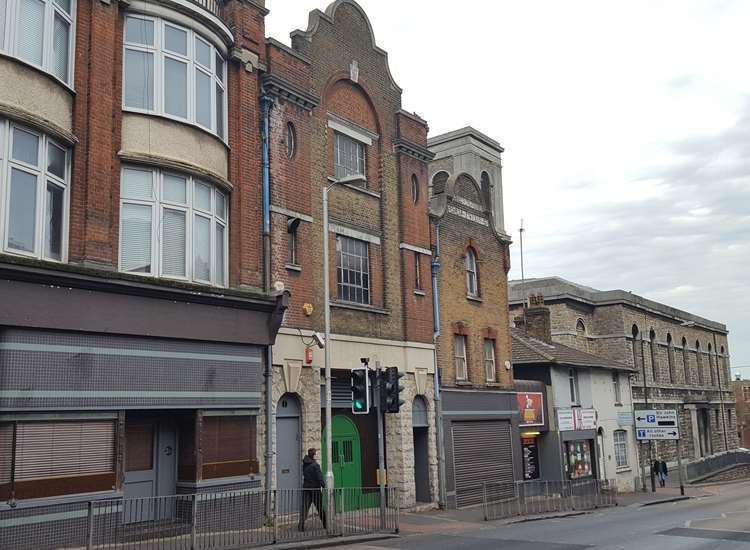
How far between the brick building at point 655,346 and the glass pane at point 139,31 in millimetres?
29464

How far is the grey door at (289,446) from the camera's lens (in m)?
17.9

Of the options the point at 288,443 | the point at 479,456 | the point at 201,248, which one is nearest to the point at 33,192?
the point at 201,248

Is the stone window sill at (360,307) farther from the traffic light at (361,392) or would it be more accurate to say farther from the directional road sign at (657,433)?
the directional road sign at (657,433)

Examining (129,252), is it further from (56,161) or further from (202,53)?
(202,53)

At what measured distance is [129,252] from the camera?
15.0 m

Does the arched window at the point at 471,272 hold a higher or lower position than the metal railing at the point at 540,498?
higher

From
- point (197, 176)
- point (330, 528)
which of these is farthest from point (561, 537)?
point (197, 176)

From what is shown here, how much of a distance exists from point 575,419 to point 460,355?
30.6 ft

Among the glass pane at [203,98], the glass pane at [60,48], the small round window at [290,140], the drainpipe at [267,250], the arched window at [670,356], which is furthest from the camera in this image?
the arched window at [670,356]

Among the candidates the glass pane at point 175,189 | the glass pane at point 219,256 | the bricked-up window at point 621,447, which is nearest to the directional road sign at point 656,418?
the bricked-up window at point 621,447

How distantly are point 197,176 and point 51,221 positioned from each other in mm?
3462

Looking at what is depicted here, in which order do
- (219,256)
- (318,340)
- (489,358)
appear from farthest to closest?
1. (489,358)
2. (318,340)
3. (219,256)

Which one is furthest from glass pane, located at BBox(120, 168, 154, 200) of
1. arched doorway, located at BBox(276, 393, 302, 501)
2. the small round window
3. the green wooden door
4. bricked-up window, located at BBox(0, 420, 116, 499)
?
the green wooden door

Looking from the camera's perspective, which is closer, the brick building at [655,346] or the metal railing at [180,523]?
the metal railing at [180,523]
